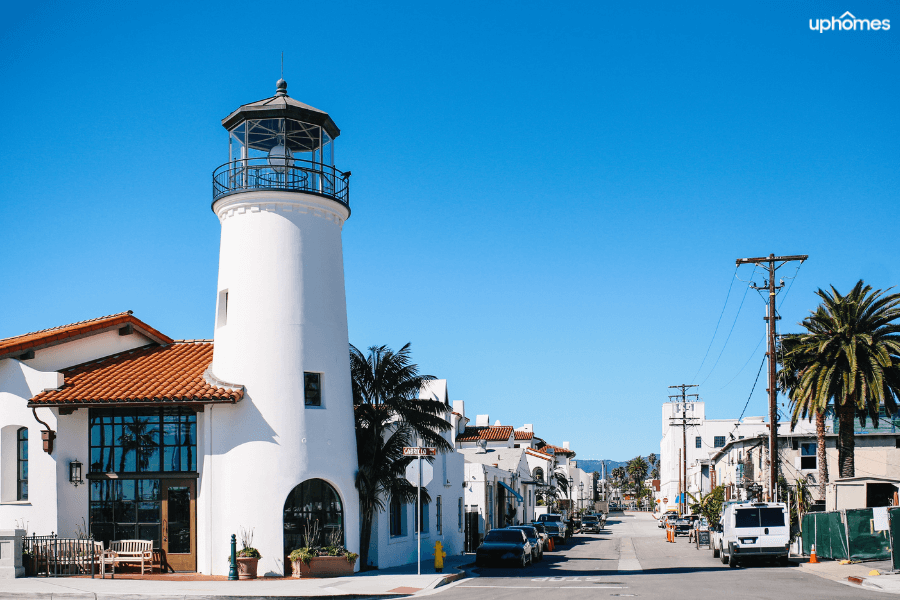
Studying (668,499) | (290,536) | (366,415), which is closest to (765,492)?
(366,415)

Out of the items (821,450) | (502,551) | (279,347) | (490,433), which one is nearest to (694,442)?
(490,433)

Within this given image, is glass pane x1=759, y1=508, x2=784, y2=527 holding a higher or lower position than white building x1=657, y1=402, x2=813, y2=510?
higher

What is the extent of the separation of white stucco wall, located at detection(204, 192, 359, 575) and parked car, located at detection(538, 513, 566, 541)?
91.9 feet

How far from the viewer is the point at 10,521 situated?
23656mm

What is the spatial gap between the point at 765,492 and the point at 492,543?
28029 mm

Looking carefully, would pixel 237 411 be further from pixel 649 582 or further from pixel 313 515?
pixel 649 582

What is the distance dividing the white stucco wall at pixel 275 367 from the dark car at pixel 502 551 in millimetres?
6528

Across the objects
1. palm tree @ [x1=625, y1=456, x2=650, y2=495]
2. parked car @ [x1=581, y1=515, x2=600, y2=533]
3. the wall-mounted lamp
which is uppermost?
the wall-mounted lamp

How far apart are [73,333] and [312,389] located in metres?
7.22

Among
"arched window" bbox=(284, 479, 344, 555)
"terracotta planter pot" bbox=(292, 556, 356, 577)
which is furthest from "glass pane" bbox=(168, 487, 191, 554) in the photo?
"terracotta planter pot" bbox=(292, 556, 356, 577)

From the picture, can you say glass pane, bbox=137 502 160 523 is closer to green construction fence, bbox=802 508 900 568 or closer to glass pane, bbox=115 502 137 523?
glass pane, bbox=115 502 137 523

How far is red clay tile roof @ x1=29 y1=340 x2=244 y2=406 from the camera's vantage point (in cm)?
2292

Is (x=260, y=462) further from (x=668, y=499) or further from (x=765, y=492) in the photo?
(x=668, y=499)

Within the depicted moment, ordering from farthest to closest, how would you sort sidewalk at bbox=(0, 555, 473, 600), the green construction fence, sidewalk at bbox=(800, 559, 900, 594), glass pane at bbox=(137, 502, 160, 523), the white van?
the white van < the green construction fence < glass pane at bbox=(137, 502, 160, 523) < sidewalk at bbox=(800, 559, 900, 594) < sidewalk at bbox=(0, 555, 473, 600)
